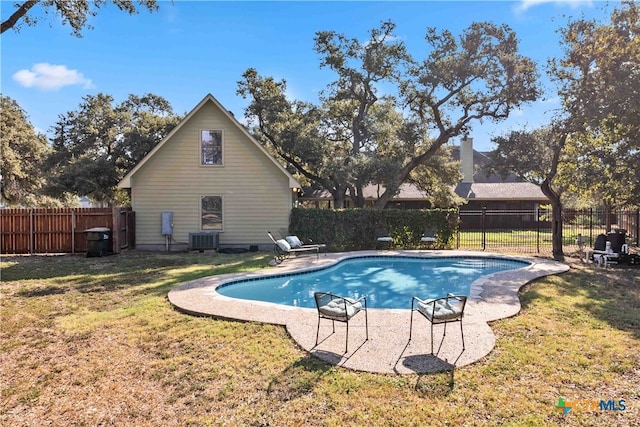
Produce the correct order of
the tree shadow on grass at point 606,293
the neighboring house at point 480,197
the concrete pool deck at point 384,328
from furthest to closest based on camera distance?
the neighboring house at point 480,197 → the tree shadow on grass at point 606,293 → the concrete pool deck at point 384,328

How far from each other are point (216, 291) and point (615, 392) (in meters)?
7.45

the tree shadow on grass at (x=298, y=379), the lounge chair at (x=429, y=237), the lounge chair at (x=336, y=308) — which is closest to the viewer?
the tree shadow on grass at (x=298, y=379)

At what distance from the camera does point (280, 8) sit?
12734 millimetres

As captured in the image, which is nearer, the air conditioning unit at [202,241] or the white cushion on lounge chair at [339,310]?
the white cushion on lounge chair at [339,310]

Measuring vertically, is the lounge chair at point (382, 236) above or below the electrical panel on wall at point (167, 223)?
below

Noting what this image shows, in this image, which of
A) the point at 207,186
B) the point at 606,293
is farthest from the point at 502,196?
the point at 207,186

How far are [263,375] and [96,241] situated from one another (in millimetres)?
12484

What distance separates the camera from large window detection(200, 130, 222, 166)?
1655 cm

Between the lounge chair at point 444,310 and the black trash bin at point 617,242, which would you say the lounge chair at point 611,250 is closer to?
the black trash bin at point 617,242

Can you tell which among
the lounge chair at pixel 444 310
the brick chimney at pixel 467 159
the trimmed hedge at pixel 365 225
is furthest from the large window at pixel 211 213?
the brick chimney at pixel 467 159

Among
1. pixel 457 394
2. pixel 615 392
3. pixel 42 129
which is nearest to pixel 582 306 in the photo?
pixel 615 392

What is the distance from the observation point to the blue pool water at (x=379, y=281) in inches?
364

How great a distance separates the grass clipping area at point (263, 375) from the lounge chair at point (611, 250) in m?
6.13

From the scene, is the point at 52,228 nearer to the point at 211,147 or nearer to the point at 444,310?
the point at 211,147
